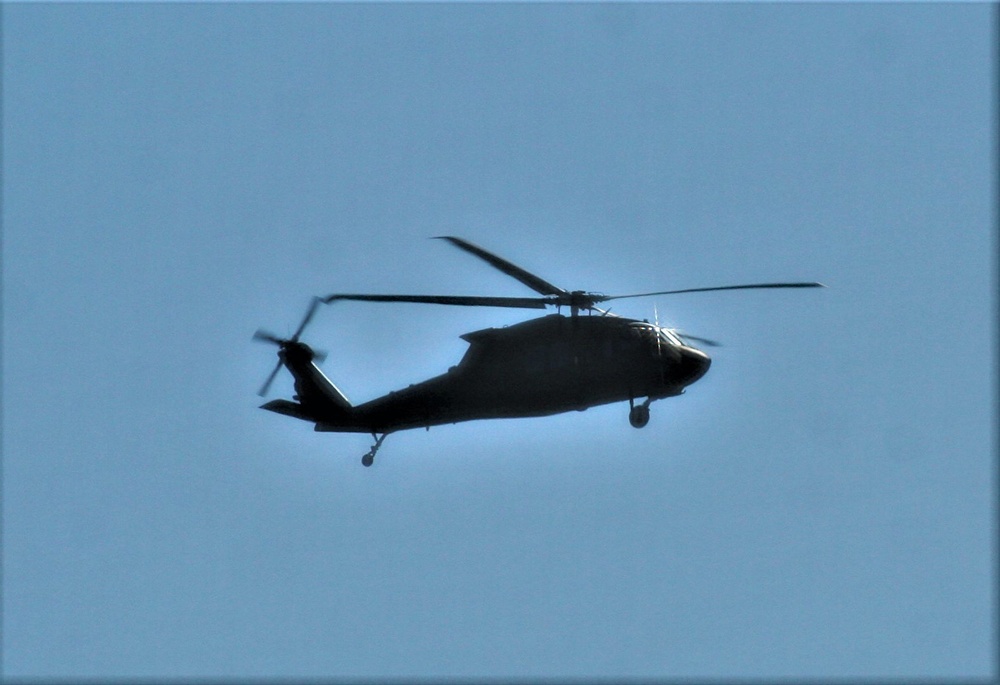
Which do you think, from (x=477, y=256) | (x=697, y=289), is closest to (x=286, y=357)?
(x=477, y=256)

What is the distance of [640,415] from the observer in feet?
109

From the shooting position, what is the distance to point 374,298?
30.6 m

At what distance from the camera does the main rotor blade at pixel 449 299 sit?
30.3 meters

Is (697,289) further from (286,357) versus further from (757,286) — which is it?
(286,357)

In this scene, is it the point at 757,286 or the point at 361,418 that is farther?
the point at 361,418

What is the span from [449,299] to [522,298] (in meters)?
2.42

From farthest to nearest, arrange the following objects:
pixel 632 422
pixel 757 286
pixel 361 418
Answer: pixel 361 418, pixel 632 422, pixel 757 286

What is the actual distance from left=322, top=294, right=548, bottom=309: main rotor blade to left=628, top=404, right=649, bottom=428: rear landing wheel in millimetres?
3766

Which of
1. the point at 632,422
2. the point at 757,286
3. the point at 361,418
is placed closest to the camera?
the point at 757,286

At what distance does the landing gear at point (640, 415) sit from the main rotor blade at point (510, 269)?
352cm

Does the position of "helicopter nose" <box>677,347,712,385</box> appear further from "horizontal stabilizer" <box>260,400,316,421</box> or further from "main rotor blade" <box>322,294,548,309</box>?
"horizontal stabilizer" <box>260,400,316,421</box>

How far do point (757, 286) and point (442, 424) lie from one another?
31.1 feet

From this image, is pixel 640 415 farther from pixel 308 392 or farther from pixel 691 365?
pixel 308 392

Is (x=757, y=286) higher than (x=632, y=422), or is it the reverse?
(x=757, y=286)
